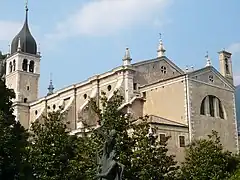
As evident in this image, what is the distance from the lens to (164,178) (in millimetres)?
24781

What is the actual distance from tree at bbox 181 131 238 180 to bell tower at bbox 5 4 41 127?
3030cm

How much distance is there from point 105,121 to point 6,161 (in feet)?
17.4

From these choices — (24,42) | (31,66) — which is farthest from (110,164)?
(24,42)

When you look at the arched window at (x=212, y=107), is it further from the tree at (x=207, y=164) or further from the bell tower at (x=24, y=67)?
the bell tower at (x=24, y=67)

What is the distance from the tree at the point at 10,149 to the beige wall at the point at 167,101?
17272 mm

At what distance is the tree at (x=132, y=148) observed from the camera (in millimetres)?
23703

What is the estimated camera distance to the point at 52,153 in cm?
2533

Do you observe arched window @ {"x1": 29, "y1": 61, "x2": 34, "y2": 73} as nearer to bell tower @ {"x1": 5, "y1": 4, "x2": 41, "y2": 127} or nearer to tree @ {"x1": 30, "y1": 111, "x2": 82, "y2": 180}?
bell tower @ {"x1": 5, "y1": 4, "x2": 41, "y2": 127}

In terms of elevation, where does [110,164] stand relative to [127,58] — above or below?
below

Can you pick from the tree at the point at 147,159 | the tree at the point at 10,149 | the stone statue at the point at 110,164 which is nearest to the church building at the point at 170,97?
the tree at the point at 147,159

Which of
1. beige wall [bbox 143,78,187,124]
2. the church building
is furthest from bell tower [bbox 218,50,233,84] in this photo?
beige wall [bbox 143,78,187,124]

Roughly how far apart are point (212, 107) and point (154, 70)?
7173 millimetres

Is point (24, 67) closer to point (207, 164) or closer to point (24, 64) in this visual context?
point (24, 64)

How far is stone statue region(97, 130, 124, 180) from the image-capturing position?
11.5m
